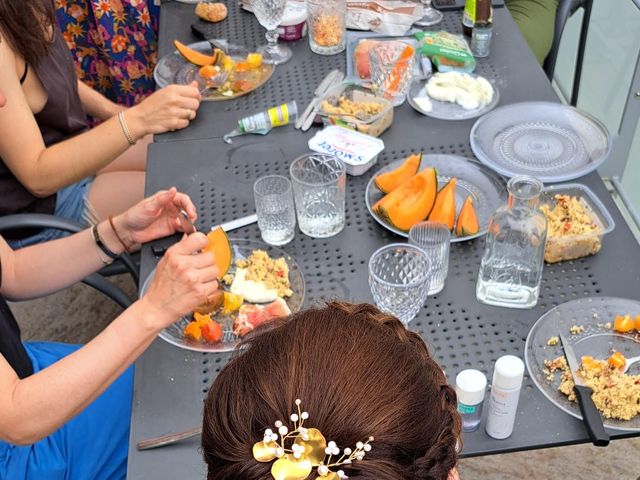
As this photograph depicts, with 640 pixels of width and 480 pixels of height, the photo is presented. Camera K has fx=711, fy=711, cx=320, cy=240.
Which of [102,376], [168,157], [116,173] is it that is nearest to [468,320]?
[102,376]

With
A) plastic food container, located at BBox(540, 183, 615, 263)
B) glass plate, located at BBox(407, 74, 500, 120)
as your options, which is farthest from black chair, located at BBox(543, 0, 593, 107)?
plastic food container, located at BBox(540, 183, 615, 263)

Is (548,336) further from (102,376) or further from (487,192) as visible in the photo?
(102,376)

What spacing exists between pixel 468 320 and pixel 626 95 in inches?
71.6

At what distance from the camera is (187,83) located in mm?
2035

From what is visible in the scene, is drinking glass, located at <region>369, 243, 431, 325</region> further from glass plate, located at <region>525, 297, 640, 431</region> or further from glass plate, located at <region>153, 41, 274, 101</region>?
glass plate, located at <region>153, 41, 274, 101</region>

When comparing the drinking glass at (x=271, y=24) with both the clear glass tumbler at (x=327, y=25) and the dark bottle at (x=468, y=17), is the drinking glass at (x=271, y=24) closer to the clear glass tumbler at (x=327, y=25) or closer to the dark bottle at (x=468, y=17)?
the clear glass tumbler at (x=327, y=25)

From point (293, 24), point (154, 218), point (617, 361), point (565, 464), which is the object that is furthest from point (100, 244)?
point (565, 464)

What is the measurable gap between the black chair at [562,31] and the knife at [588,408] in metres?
1.65

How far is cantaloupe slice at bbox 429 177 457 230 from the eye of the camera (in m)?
1.50

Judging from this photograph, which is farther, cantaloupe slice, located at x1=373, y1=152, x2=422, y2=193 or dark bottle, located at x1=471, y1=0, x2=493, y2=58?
dark bottle, located at x1=471, y1=0, x2=493, y2=58

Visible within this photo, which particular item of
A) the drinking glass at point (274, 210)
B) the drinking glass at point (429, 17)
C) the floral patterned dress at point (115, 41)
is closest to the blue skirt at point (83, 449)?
the drinking glass at point (274, 210)

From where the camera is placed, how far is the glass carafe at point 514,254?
136cm

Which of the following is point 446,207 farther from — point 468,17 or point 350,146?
point 468,17

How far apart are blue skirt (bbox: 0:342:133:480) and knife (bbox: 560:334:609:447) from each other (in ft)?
3.11
